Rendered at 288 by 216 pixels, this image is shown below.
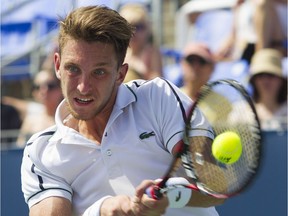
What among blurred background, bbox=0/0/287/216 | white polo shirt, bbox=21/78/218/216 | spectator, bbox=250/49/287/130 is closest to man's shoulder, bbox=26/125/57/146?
white polo shirt, bbox=21/78/218/216

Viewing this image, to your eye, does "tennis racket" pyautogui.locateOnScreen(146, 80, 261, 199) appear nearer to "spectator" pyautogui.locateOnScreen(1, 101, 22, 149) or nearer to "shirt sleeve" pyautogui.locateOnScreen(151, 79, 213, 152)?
"shirt sleeve" pyautogui.locateOnScreen(151, 79, 213, 152)

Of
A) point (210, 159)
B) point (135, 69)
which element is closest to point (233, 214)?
point (135, 69)

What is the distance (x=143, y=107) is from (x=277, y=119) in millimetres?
2448

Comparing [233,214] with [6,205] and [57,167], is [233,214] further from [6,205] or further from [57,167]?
[57,167]

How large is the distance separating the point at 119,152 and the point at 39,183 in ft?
1.24

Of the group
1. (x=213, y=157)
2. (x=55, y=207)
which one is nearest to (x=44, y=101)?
(x=55, y=207)

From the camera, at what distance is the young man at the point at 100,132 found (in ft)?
10.3

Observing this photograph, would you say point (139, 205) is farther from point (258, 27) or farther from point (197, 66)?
point (258, 27)

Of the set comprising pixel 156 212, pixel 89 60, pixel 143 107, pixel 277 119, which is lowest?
pixel 277 119

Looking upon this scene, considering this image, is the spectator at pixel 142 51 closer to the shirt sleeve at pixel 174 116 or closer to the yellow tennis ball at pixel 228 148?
the shirt sleeve at pixel 174 116

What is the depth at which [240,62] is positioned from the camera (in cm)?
661

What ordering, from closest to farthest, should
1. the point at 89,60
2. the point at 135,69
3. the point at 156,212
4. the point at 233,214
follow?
1. the point at 156,212
2. the point at 89,60
3. the point at 233,214
4. the point at 135,69

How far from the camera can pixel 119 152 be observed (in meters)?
3.21

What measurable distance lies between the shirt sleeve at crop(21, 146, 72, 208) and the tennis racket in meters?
0.49
